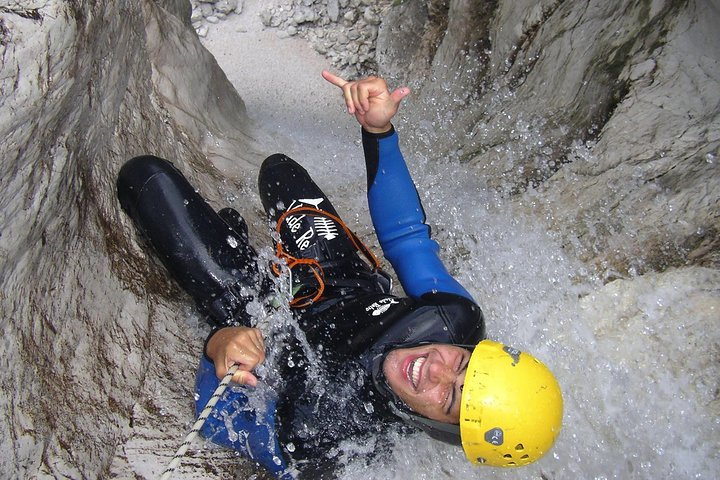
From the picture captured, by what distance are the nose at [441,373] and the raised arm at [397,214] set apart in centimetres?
45

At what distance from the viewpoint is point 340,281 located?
2869 mm

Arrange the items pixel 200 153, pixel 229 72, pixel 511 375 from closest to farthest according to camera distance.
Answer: pixel 511 375
pixel 200 153
pixel 229 72

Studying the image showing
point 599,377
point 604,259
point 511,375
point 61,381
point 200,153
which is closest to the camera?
point 511,375

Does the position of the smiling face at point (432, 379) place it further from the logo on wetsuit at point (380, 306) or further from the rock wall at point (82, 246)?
the rock wall at point (82, 246)

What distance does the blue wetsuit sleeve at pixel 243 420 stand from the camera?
2443 millimetres

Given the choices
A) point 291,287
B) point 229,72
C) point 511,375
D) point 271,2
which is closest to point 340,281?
point 291,287

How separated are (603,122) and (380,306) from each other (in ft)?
→ 5.07

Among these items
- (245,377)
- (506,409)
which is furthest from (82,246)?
(506,409)

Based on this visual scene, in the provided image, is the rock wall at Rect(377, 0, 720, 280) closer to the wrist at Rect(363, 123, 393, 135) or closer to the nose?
the wrist at Rect(363, 123, 393, 135)

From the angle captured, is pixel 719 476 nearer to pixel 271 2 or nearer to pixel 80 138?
pixel 80 138

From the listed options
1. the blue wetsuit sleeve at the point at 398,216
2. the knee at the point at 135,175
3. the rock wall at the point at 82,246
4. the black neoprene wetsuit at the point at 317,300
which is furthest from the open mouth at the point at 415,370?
the knee at the point at 135,175

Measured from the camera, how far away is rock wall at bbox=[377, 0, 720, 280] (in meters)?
2.76

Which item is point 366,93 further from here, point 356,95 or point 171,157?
point 171,157

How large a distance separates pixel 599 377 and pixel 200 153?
2431mm
